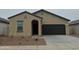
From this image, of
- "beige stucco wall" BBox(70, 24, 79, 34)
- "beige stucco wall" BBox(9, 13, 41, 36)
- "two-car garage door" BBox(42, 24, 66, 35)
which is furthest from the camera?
"beige stucco wall" BBox(70, 24, 79, 34)

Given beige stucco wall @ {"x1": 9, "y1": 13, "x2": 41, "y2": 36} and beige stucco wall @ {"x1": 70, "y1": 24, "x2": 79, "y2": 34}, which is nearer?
beige stucco wall @ {"x1": 9, "y1": 13, "x2": 41, "y2": 36}

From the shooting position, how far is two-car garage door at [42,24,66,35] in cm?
3100

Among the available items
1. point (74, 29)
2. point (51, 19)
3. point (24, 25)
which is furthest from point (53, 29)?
point (24, 25)

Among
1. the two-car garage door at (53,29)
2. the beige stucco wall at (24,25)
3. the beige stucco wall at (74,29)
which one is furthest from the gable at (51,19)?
the beige stucco wall at (24,25)

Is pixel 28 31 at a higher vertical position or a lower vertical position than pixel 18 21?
lower

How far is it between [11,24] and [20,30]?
1.89m

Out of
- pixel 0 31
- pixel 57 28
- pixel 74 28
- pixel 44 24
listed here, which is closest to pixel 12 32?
pixel 0 31

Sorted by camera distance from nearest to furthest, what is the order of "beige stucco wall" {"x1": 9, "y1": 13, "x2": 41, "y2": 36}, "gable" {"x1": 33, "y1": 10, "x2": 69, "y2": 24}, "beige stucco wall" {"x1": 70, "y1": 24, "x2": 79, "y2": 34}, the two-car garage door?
"beige stucco wall" {"x1": 9, "y1": 13, "x2": 41, "y2": 36}, "gable" {"x1": 33, "y1": 10, "x2": 69, "y2": 24}, the two-car garage door, "beige stucco wall" {"x1": 70, "y1": 24, "x2": 79, "y2": 34}

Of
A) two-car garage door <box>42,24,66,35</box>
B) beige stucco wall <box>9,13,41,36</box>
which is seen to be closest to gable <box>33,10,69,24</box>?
two-car garage door <box>42,24,66,35</box>

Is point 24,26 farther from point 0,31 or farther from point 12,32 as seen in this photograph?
point 0,31

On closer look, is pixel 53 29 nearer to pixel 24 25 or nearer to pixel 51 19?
pixel 51 19

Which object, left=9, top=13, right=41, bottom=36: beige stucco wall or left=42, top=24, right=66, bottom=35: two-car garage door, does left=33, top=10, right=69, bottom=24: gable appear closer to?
left=42, top=24, right=66, bottom=35: two-car garage door

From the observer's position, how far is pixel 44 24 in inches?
1215

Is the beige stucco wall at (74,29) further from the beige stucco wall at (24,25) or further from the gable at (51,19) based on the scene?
the beige stucco wall at (24,25)
